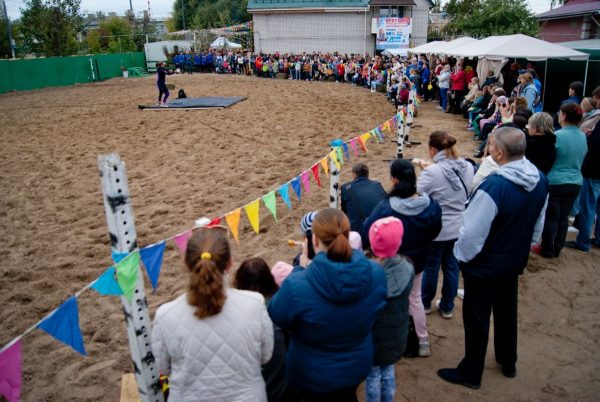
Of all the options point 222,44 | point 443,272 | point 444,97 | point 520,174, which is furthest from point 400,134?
point 222,44

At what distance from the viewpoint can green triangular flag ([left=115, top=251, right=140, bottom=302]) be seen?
2674mm

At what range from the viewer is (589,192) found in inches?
238

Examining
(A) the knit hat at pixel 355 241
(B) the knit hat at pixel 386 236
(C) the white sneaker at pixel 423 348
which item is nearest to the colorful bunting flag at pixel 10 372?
(B) the knit hat at pixel 386 236

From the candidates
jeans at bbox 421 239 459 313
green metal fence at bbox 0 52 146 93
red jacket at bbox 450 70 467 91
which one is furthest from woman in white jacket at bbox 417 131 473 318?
green metal fence at bbox 0 52 146 93

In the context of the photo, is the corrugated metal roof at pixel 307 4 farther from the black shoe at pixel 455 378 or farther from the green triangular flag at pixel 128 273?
the green triangular flag at pixel 128 273

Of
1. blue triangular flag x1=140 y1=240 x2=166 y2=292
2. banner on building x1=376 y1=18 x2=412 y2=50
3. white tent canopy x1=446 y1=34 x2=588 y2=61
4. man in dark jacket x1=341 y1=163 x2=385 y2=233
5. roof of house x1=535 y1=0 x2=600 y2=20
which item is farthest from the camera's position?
banner on building x1=376 y1=18 x2=412 y2=50

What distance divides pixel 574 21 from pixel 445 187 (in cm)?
3020

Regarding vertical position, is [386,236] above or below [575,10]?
below

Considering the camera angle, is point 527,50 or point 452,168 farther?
point 527,50

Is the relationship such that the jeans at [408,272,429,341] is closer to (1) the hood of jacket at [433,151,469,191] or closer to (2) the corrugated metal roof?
(1) the hood of jacket at [433,151,469,191]

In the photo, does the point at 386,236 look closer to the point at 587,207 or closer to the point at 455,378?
the point at 455,378

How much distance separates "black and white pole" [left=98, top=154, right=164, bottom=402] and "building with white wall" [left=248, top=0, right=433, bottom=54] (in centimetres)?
3903

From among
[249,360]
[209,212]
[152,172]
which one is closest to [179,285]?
[209,212]

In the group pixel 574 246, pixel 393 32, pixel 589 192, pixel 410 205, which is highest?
pixel 393 32
